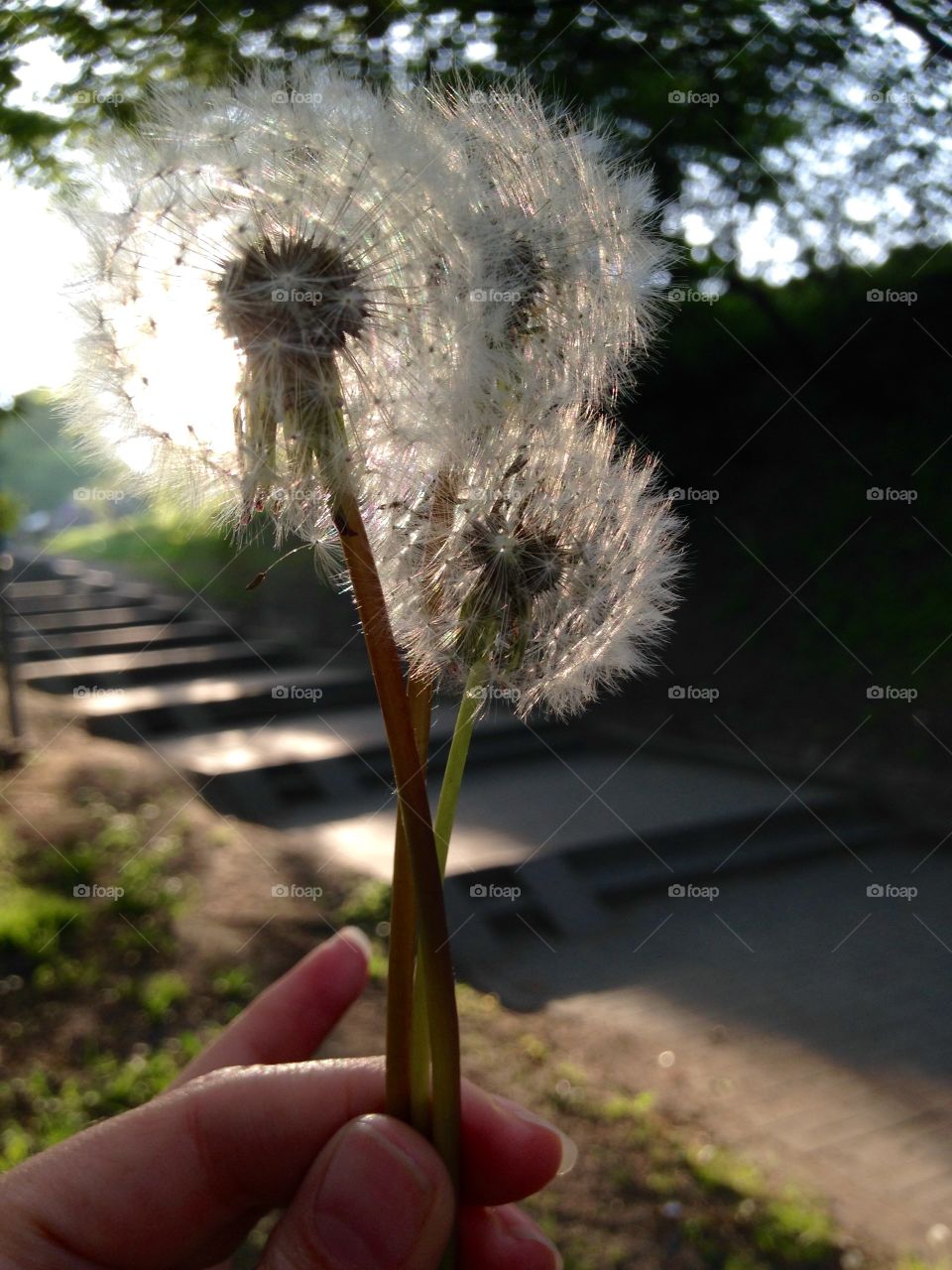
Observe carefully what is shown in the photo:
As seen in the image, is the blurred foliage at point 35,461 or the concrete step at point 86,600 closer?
the blurred foliage at point 35,461

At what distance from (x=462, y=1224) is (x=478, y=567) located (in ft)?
1.26

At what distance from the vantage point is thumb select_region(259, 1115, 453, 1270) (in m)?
0.39

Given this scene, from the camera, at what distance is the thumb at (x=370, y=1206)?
1.27ft

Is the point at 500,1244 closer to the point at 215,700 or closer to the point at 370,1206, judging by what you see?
the point at 370,1206

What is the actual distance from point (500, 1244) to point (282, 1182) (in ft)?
0.44

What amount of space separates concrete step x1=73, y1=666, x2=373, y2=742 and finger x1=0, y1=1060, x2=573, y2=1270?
658mm

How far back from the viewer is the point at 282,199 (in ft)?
1.16

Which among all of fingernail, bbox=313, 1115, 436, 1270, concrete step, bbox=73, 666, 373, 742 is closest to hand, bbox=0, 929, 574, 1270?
fingernail, bbox=313, 1115, 436, 1270

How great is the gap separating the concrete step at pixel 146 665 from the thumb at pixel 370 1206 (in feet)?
2.58

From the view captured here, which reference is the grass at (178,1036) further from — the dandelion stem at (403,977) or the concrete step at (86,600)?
the dandelion stem at (403,977)

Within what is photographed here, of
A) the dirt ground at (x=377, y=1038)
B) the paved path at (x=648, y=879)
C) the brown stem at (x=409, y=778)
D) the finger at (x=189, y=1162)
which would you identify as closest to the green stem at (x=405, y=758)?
the brown stem at (x=409, y=778)

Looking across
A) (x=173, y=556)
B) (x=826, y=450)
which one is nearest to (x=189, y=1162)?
(x=173, y=556)

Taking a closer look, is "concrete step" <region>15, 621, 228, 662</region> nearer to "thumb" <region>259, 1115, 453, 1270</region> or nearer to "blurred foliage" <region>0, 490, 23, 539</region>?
"blurred foliage" <region>0, 490, 23, 539</region>

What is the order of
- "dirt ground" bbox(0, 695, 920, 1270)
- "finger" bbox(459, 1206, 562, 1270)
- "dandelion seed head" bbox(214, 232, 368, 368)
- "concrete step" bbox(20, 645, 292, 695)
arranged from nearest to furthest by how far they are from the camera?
"dandelion seed head" bbox(214, 232, 368, 368)
"finger" bbox(459, 1206, 562, 1270)
"dirt ground" bbox(0, 695, 920, 1270)
"concrete step" bbox(20, 645, 292, 695)
